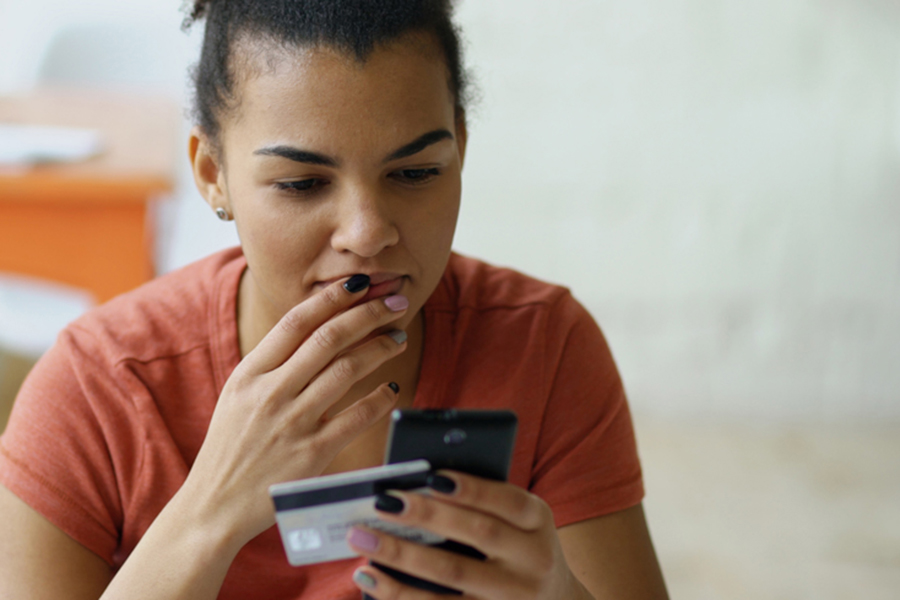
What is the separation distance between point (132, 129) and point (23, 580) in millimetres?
1477

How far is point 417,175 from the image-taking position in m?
0.93

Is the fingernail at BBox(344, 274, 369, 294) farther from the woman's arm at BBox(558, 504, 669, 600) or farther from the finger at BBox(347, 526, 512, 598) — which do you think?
the woman's arm at BBox(558, 504, 669, 600)

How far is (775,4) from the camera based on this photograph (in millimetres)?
2621

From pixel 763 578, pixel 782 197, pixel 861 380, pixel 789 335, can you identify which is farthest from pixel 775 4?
→ pixel 763 578

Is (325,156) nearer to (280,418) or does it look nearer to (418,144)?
(418,144)

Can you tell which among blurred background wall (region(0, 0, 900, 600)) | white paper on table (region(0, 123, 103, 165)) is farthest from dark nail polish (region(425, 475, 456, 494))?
blurred background wall (region(0, 0, 900, 600))

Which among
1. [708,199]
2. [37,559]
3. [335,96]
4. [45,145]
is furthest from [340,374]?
[708,199]

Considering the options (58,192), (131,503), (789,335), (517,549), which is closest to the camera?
(517,549)

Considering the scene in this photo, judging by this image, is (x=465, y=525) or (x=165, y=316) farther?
(x=165, y=316)

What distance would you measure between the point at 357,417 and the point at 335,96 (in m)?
0.30

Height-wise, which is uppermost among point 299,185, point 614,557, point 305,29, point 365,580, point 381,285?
point 305,29

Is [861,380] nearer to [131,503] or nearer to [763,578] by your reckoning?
[763,578]

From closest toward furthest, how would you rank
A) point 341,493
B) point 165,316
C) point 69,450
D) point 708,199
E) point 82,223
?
point 341,493
point 69,450
point 165,316
point 82,223
point 708,199

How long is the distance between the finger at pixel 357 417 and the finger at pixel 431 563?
0.13 m
